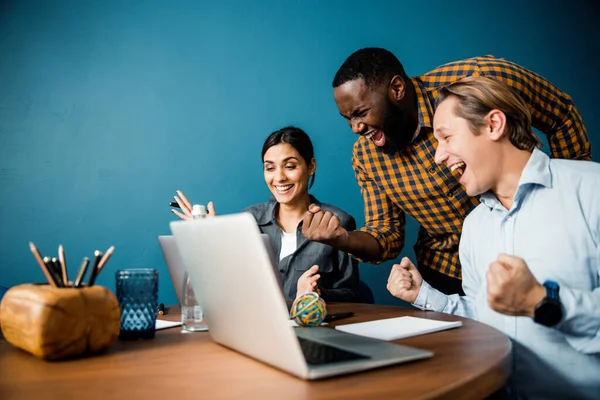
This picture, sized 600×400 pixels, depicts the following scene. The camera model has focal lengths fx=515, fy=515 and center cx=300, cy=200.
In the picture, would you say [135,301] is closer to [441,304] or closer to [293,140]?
[441,304]

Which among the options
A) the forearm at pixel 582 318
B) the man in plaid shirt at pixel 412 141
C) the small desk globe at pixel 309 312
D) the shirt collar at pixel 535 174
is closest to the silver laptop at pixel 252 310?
the small desk globe at pixel 309 312

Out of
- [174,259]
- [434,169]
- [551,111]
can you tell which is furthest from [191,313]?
[551,111]

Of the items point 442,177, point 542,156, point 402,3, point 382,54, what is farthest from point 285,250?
point 402,3

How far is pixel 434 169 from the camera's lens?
6.90 feet

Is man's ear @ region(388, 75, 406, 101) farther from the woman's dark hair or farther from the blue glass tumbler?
the blue glass tumbler

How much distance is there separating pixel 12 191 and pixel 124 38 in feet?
3.34

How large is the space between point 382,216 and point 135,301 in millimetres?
1462

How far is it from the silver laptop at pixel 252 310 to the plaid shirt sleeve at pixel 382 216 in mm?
1243

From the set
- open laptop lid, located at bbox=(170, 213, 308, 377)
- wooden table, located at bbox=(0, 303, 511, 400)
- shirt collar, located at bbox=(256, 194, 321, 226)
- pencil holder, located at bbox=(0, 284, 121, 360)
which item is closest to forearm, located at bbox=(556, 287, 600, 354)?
wooden table, located at bbox=(0, 303, 511, 400)

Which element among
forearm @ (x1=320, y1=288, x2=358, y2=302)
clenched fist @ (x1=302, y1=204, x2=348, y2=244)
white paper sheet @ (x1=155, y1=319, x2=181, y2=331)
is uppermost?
clenched fist @ (x1=302, y1=204, x2=348, y2=244)

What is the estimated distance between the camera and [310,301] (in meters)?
1.16

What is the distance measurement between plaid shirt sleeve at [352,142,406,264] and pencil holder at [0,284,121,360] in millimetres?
1426

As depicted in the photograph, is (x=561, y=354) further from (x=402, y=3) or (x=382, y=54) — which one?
(x=402, y=3)

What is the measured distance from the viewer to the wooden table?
68 centimetres
